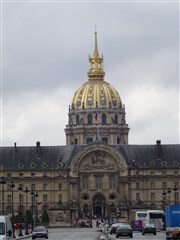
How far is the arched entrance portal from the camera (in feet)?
634

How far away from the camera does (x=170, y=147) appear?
640ft

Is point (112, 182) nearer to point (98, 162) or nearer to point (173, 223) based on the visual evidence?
point (98, 162)

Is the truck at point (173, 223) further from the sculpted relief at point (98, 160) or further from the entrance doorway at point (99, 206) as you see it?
the entrance doorway at point (99, 206)

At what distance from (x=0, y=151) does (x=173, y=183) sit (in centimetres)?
2964

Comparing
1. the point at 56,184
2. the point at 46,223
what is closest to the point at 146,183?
the point at 56,184

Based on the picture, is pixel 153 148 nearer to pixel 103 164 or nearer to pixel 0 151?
pixel 103 164

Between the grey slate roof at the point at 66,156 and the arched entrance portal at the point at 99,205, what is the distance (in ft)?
25.3

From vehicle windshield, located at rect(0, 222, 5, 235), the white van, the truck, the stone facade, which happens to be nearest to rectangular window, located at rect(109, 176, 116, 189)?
the stone facade

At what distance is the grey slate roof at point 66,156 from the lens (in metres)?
191

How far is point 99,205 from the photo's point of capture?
194625mm

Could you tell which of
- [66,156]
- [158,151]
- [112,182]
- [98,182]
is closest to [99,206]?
[98,182]

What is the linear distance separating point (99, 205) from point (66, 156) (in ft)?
33.0

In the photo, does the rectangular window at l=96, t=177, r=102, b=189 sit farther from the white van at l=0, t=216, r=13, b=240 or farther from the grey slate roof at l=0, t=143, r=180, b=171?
the white van at l=0, t=216, r=13, b=240

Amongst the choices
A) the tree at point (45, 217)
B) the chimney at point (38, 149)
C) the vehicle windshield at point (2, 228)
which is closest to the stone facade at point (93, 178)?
the chimney at point (38, 149)
